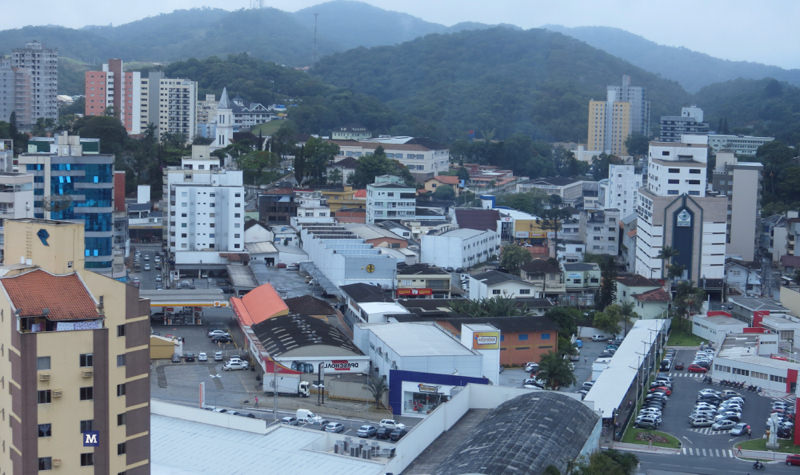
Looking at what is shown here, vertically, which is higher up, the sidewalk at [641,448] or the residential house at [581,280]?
the residential house at [581,280]

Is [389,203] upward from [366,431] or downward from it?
upward

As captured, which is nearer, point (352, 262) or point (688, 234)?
point (352, 262)

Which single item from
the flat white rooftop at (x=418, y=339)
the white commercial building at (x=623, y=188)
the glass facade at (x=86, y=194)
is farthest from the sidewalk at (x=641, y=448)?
the white commercial building at (x=623, y=188)

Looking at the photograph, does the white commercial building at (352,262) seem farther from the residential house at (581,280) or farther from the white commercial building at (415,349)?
the white commercial building at (415,349)

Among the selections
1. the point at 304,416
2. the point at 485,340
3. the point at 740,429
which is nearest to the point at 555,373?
the point at 485,340

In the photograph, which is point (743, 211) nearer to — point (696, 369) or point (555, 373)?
point (696, 369)

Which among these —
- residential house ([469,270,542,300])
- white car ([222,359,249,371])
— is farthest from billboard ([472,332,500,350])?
residential house ([469,270,542,300])
